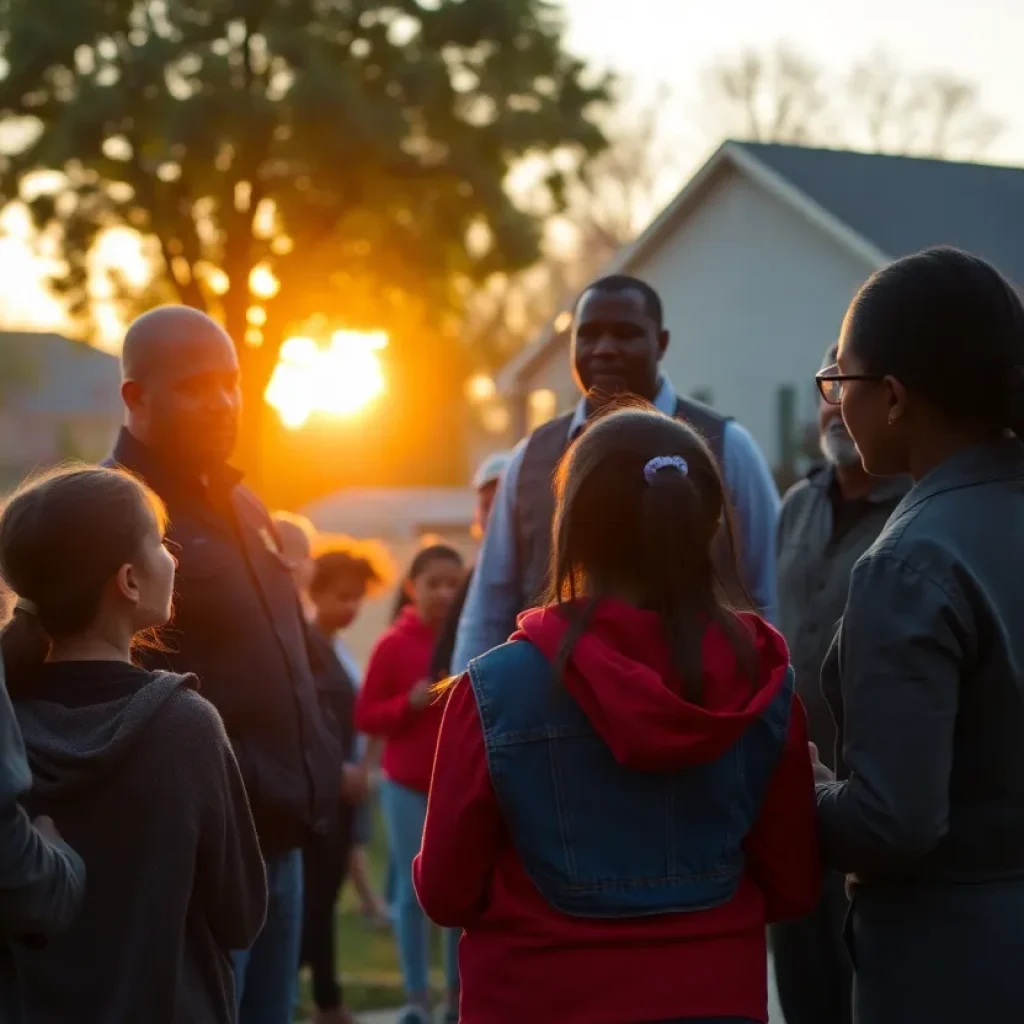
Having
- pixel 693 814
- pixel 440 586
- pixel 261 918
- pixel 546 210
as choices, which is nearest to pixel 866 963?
pixel 693 814

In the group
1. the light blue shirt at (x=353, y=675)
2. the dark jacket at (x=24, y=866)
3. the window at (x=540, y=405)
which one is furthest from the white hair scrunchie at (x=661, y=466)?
the window at (x=540, y=405)

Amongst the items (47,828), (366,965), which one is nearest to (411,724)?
(366,965)

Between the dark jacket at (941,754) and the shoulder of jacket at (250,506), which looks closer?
the dark jacket at (941,754)

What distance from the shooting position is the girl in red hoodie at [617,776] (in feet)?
9.44

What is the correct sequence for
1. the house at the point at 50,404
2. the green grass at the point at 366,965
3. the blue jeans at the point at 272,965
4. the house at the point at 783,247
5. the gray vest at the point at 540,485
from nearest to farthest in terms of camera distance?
the blue jeans at the point at 272,965, the gray vest at the point at 540,485, the green grass at the point at 366,965, the house at the point at 783,247, the house at the point at 50,404

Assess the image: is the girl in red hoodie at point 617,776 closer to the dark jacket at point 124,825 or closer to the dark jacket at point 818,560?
the dark jacket at point 124,825

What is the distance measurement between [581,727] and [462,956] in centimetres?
50

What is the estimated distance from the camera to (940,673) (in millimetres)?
2736

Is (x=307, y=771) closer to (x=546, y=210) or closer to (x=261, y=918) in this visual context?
(x=261, y=918)

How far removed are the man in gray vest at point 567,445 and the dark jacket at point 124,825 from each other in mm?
1853

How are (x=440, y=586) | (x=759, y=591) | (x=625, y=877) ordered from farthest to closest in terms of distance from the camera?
1. (x=440, y=586)
2. (x=759, y=591)
3. (x=625, y=877)

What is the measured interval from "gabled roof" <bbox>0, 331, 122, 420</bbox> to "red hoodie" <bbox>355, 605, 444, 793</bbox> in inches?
2638

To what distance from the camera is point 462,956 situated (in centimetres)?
307

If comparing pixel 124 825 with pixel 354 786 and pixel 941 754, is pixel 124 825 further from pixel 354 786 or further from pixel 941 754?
pixel 354 786
